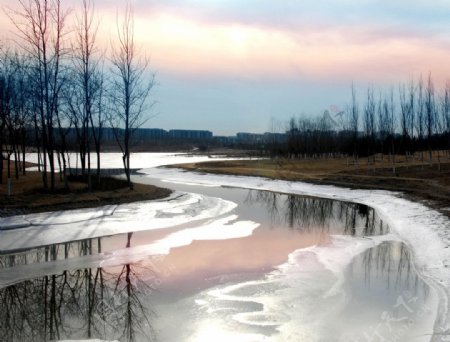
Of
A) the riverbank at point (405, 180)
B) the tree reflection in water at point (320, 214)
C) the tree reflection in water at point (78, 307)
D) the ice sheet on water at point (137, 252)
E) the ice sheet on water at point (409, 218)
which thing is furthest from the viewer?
the riverbank at point (405, 180)

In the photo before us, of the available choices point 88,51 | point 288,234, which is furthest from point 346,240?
point 88,51

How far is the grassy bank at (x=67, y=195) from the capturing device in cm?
1859

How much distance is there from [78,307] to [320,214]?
15.3 meters

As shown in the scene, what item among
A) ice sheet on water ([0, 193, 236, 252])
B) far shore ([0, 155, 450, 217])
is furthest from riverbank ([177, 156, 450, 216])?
ice sheet on water ([0, 193, 236, 252])

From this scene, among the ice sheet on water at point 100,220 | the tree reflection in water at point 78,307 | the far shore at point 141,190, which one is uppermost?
the far shore at point 141,190

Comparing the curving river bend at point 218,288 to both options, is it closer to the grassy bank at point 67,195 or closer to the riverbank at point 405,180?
the grassy bank at point 67,195

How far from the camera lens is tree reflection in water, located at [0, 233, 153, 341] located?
24.3 ft

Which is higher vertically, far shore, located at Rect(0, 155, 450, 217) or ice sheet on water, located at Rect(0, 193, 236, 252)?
far shore, located at Rect(0, 155, 450, 217)

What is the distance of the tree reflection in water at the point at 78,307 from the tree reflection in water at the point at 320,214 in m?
9.32

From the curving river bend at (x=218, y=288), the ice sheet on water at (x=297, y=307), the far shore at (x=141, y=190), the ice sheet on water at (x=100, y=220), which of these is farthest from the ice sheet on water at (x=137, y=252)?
the far shore at (x=141, y=190)

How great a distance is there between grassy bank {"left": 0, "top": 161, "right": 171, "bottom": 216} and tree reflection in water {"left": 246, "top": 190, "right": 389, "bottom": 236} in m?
6.71

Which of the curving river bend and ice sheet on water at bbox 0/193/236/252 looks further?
ice sheet on water at bbox 0/193/236/252

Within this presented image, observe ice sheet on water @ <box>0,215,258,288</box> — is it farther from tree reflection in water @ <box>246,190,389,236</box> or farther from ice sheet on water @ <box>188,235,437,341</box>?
ice sheet on water @ <box>188,235,437,341</box>

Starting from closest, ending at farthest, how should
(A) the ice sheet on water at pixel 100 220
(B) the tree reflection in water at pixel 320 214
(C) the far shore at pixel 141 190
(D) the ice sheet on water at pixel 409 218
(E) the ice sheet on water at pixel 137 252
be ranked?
(E) the ice sheet on water at pixel 137 252
(D) the ice sheet on water at pixel 409 218
(A) the ice sheet on water at pixel 100 220
(B) the tree reflection in water at pixel 320 214
(C) the far shore at pixel 141 190
